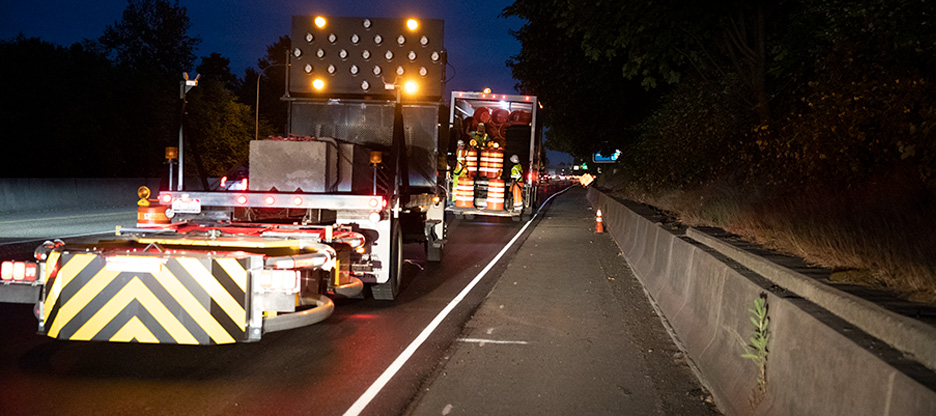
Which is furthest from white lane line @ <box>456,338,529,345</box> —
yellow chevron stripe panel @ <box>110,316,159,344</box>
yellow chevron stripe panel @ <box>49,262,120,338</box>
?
yellow chevron stripe panel @ <box>49,262,120,338</box>

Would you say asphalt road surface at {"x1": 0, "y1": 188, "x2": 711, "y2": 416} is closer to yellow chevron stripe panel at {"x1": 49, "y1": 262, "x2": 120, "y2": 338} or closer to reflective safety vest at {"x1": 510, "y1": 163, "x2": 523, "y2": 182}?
yellow chevron stripe panel at {"x1": 49, "y1": 262, "x2": 120, "y2": 338}

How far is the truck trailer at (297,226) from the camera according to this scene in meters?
6.40

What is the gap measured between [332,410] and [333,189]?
4590mm

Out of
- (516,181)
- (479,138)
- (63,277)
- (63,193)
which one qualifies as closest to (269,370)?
(63,277)

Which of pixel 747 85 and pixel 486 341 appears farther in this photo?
pixel 747 85

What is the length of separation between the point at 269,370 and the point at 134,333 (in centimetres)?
114

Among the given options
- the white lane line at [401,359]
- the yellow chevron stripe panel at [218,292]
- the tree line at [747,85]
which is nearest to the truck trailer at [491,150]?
the tree line at [747,85]

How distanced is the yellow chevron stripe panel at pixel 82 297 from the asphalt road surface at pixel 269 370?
46 centimetres

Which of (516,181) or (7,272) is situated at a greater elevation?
(516,181)

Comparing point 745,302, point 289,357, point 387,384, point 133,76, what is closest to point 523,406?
point 387,384

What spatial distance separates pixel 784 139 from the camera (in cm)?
1277

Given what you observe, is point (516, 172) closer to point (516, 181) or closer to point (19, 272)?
point (516, 181)

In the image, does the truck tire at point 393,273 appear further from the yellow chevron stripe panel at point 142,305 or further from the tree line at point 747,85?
the tree line at point 747,85

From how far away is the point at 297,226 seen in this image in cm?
847
